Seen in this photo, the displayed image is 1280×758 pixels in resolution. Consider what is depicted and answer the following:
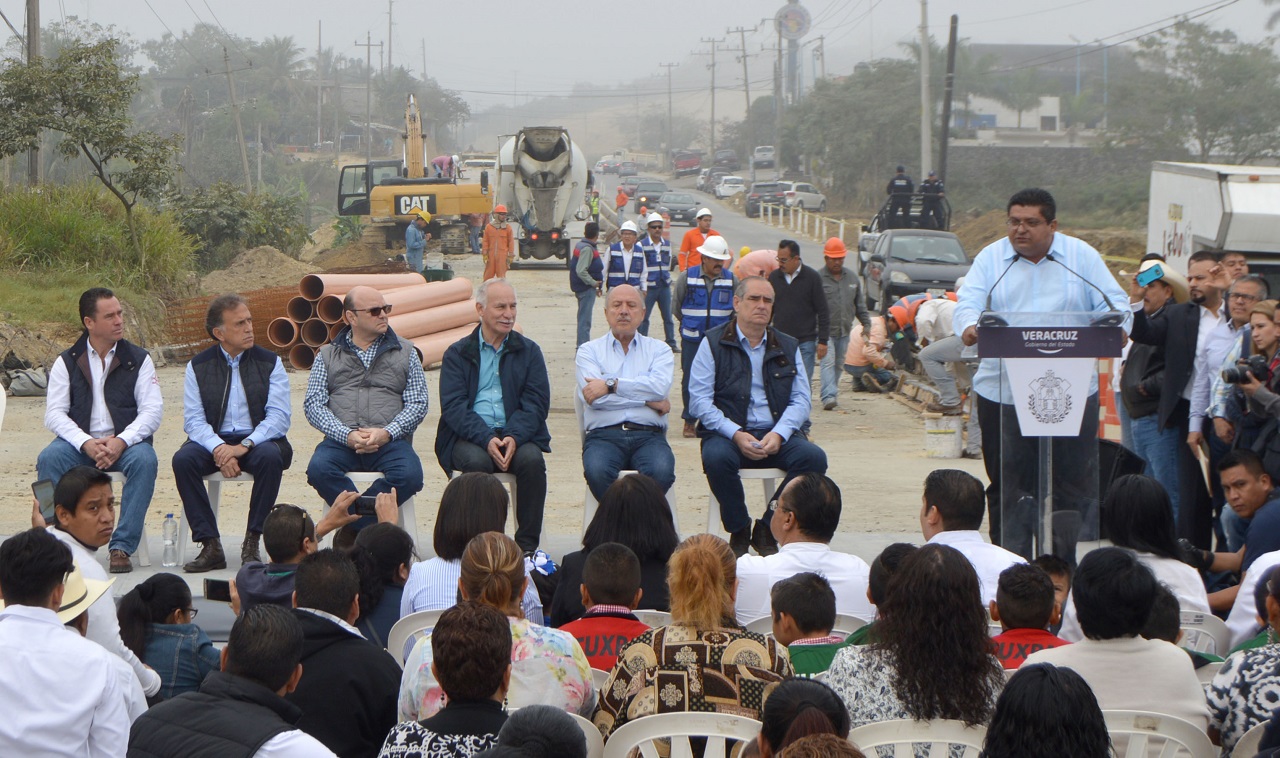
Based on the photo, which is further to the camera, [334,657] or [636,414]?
[636,414]

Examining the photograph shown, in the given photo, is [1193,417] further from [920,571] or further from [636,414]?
[920,571]

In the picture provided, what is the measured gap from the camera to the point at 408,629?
4516 mm

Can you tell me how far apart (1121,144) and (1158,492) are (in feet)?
203

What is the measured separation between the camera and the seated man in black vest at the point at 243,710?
125 inches

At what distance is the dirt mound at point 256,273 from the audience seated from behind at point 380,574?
1862 centimetres

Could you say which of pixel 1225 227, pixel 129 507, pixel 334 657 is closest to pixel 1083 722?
pixel 334 657

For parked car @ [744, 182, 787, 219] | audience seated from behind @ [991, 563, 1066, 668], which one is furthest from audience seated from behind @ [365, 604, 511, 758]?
parked car @ [744, 182, 787, 219]

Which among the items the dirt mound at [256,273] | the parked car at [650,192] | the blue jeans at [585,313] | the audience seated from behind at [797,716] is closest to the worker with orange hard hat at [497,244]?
the dirt mound at [256,273]

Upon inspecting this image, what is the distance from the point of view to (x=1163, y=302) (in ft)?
24.5

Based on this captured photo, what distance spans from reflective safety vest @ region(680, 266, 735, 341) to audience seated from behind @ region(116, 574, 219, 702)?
834 centimetres

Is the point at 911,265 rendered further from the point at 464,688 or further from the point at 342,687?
the point at 464,688

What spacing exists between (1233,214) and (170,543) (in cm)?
1169

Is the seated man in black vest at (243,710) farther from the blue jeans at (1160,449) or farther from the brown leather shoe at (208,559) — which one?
the blue jeans at (1160,449)

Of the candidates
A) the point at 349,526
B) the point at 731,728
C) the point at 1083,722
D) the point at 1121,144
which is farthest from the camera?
the point at 1121,144
